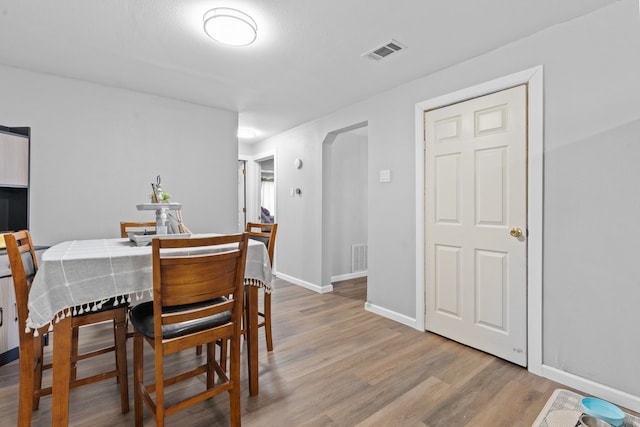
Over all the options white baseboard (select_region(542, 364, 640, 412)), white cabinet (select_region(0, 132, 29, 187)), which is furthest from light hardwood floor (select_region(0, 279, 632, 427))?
white cabinet (select_region(0, 132, 29, 187))

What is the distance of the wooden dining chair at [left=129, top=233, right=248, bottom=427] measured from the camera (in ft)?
4.34

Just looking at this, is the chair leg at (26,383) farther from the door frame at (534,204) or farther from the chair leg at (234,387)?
the door frame at (534,204)

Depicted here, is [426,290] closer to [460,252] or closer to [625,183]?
[460,252]

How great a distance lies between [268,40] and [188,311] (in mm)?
1970

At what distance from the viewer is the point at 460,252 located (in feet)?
8.66

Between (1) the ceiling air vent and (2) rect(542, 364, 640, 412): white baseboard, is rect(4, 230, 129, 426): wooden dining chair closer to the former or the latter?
(1) the ceiling air vent

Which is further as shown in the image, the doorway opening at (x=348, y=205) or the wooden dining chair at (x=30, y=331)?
the doorway opening at (x=348, y=205)

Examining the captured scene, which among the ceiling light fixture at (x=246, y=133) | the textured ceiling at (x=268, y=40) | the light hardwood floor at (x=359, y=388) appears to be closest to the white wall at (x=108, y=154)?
the textured ceiling at (x=268, y=40)

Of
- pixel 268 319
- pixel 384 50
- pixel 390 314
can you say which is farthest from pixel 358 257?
pixel 384 50

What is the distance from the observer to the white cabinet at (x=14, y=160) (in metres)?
2.33

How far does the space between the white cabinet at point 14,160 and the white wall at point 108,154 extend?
432mm

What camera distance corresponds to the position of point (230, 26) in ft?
6.61

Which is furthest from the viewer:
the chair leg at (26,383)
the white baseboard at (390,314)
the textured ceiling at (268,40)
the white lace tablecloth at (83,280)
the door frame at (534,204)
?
the white baseboard at (390,314)

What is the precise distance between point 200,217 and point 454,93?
3071 mm
